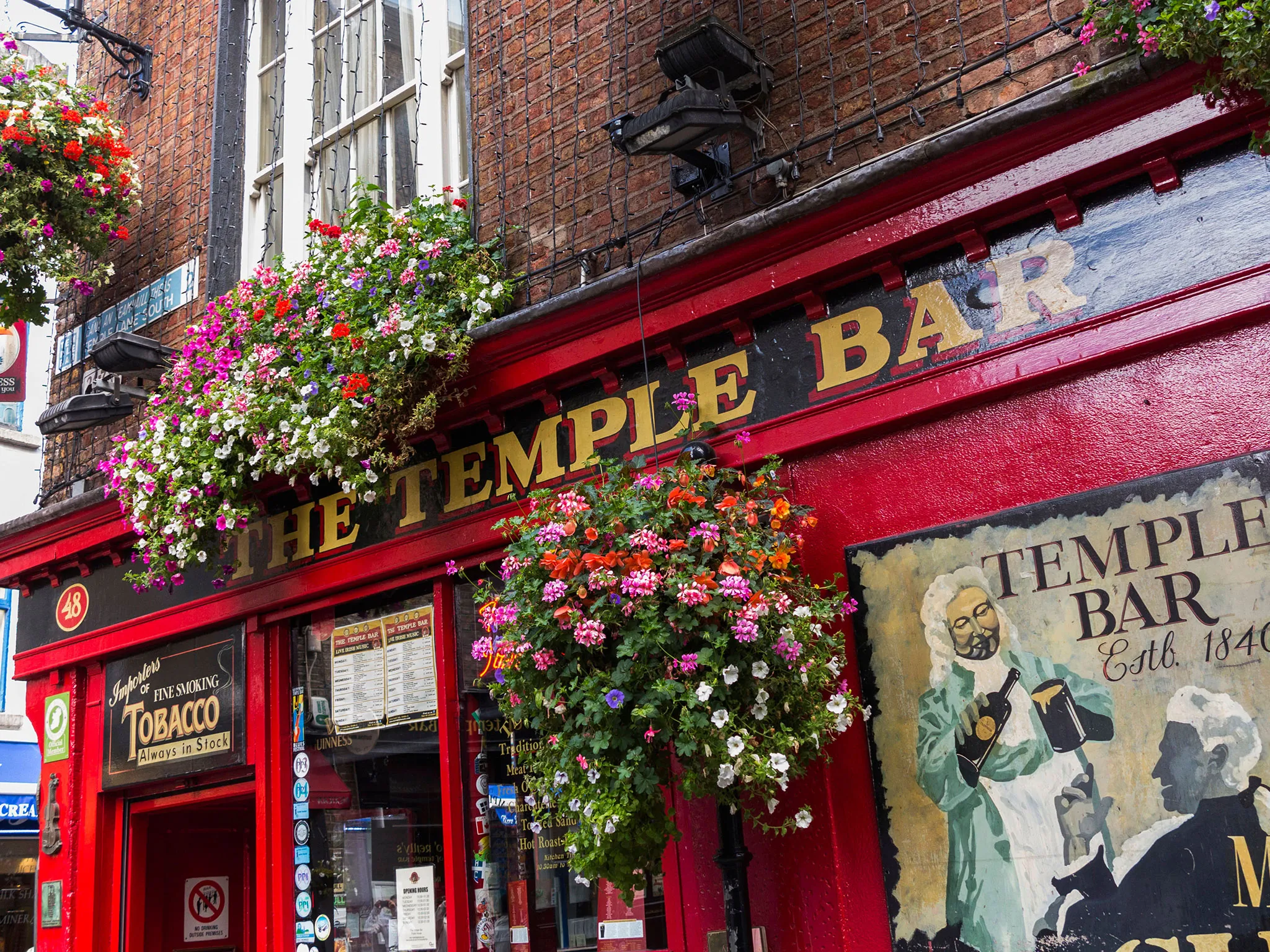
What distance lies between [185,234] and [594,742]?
574cm

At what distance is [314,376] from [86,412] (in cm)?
281

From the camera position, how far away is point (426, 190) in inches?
281

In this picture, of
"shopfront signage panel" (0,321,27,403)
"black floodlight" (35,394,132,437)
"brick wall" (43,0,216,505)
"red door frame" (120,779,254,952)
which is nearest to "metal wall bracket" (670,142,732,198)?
"brick wall" (43,0,216,505)

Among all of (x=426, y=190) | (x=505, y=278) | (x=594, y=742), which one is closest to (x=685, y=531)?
(x=594, y=742)

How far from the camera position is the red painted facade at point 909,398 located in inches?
166

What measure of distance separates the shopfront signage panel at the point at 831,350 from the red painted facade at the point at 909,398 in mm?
64

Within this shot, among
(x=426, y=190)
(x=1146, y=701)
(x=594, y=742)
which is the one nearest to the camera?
(x=1146, y=701)

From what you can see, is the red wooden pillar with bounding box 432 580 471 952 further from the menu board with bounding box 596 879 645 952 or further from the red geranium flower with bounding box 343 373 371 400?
the red geranium flower with bounding box 343 373 371 400

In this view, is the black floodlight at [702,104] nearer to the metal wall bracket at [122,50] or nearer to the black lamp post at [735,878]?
the black lamp post at [735,878]

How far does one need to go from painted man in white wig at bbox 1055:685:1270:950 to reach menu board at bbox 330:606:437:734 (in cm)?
341

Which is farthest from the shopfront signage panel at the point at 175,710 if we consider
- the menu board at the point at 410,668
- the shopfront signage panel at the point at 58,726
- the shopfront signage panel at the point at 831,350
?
the menu board at the point at 410,668

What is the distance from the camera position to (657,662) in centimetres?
434

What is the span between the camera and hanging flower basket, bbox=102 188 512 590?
587 centimetres

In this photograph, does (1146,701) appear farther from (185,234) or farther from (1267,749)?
(185,234)
